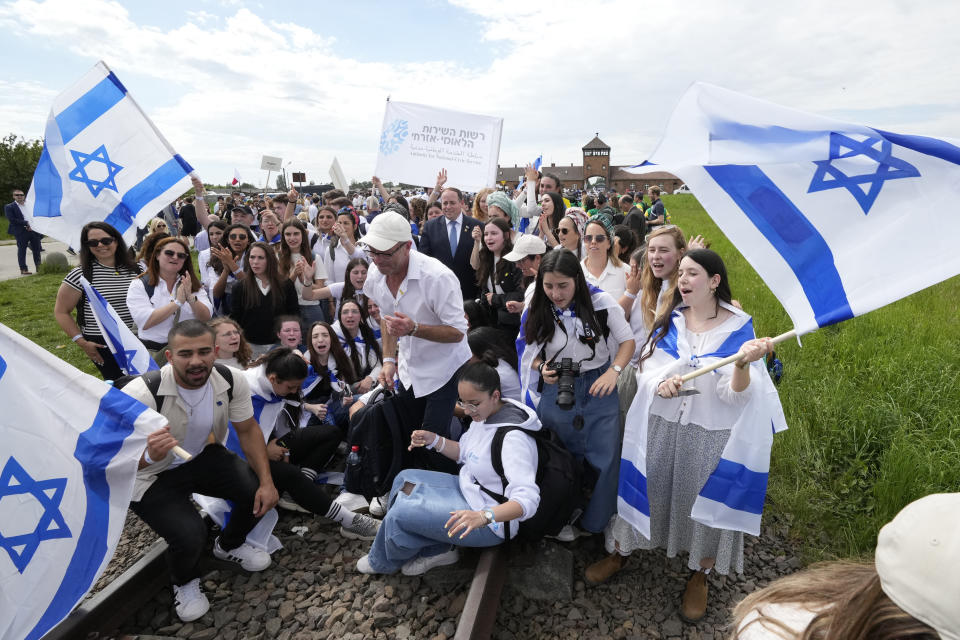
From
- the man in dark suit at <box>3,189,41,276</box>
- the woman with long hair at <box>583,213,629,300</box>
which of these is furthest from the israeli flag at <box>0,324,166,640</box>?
the man in dark suit at <box>3,189,41,276</box>

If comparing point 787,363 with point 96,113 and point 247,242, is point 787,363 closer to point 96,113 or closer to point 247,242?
point 247,242

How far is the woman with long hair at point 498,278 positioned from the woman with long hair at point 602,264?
0.67 m

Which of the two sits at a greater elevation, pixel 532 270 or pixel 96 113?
pixel 96 113

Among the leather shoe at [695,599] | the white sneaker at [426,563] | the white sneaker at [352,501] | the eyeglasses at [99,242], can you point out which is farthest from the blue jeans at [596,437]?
the eyeglasses at [99,242]

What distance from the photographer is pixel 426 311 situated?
375cm

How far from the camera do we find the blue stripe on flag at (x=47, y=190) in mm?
4555

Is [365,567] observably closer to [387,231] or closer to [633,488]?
[633,488]

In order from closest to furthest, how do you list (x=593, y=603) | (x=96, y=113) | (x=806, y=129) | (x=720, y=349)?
(x=806, y=129), (x=720, y=349), (x=593, y=603), (x=96, y=113)

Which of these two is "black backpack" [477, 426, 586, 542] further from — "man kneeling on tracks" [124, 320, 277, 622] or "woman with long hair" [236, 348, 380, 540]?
"man kneeling on tracks" [124, 320, 277, 622]

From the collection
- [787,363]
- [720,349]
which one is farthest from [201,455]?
[787,363]

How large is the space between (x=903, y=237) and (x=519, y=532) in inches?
103

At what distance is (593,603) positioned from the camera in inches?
128

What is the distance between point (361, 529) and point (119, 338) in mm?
2223

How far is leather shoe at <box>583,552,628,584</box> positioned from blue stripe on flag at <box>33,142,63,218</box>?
5.18 m
